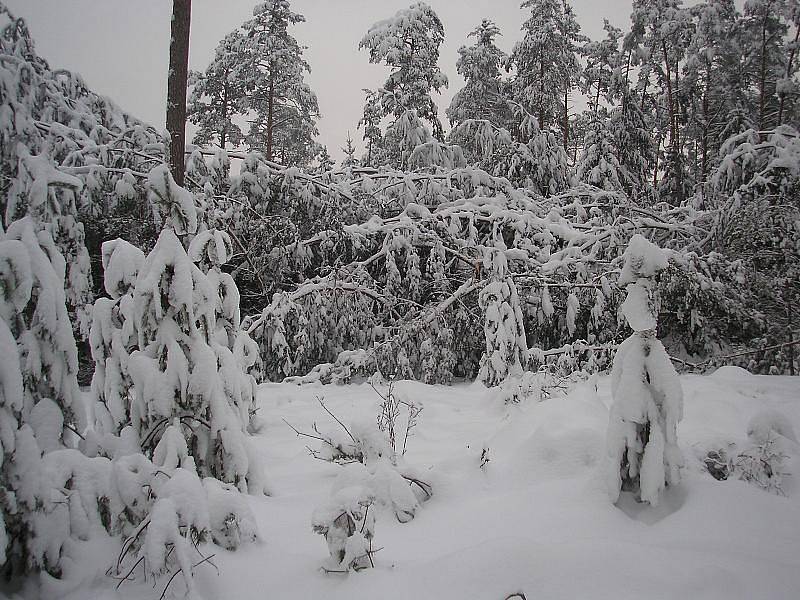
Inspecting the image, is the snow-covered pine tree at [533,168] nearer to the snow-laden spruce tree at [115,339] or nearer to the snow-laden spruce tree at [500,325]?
the snow-laden spruce tree at [500,325]

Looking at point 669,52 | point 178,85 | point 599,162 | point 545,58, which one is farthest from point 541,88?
point 178,85

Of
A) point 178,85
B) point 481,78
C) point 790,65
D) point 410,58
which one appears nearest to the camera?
point 178,85

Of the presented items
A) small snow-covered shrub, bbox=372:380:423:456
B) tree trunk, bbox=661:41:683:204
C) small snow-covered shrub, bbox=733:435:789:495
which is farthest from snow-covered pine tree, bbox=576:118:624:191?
small snow-covered shrub, bbox=733:435:789:495

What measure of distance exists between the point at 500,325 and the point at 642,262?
11.8 ft

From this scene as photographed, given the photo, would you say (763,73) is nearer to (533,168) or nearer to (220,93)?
(533,168)

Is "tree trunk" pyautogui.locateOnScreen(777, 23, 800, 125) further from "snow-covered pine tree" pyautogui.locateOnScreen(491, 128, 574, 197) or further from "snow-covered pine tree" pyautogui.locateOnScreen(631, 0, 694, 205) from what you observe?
"snow-covered pine tree" pyautogui.locateOnScreen(631, 0, 694, 205)

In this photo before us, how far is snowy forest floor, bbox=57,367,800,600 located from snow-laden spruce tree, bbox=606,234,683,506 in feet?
0.54

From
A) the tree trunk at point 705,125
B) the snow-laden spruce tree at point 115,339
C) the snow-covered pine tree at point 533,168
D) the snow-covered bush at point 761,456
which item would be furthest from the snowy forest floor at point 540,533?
the tree trunk at point 705,125

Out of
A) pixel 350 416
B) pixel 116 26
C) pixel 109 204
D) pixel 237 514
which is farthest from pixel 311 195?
pixel 237 514

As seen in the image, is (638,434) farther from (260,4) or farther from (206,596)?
(260,4)

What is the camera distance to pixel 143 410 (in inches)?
107

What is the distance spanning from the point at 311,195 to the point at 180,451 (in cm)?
580

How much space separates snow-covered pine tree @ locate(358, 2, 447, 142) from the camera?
12460 mm

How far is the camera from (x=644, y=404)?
8.11 ft
